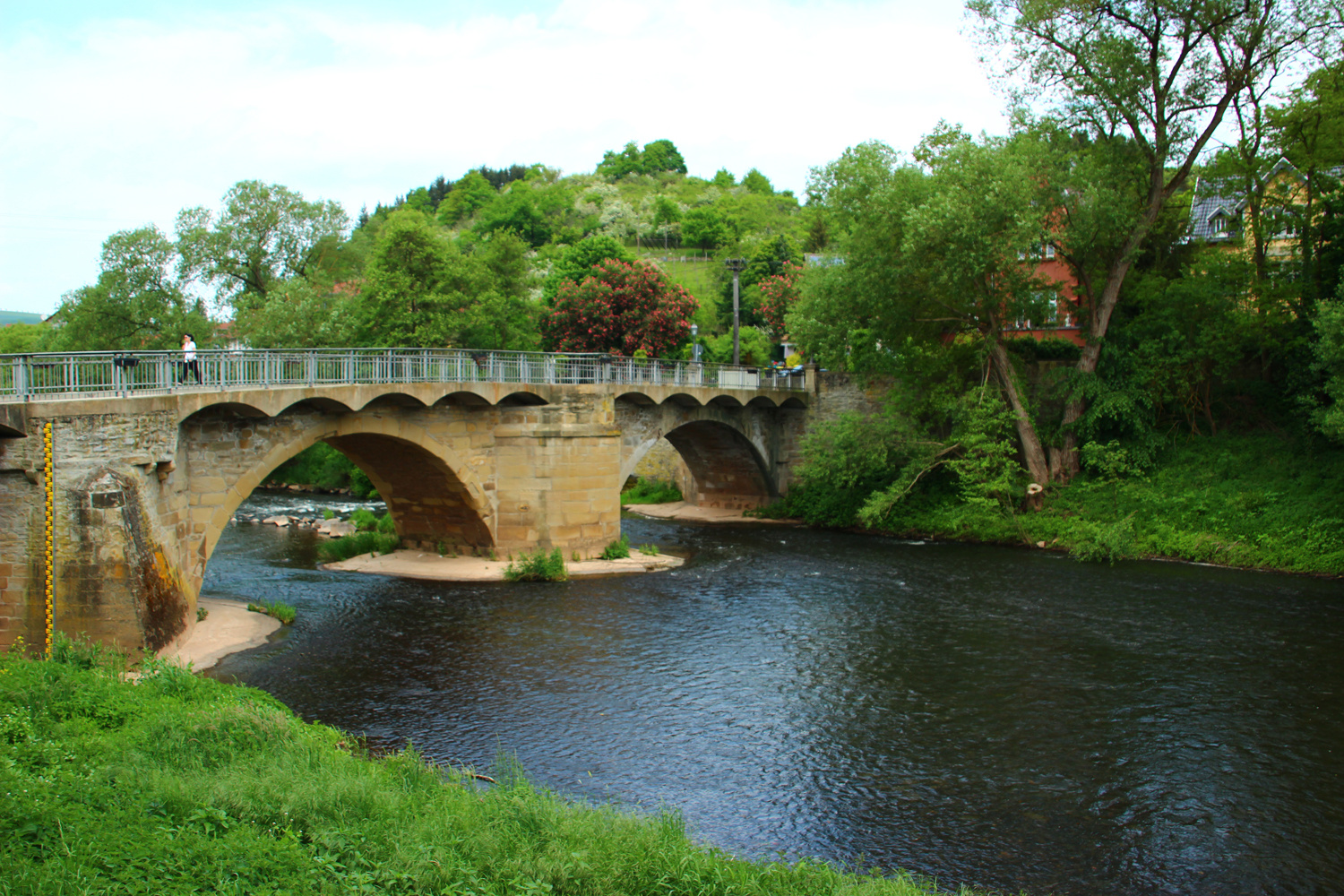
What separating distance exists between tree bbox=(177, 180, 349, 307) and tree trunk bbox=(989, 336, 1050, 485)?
97.2ft

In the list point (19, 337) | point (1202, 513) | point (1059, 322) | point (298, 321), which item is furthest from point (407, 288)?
point (19, 337)

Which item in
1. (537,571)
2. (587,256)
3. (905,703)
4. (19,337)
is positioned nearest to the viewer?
(905,703)

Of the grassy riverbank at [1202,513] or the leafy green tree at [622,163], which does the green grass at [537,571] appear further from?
the leafy green tree at [622,163]

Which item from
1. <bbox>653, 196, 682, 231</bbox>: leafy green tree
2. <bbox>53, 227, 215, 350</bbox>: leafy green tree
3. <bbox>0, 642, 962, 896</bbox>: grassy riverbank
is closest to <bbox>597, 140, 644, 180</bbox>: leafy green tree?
<bbox>653, 196, 682, 231</bbox>: leafy green tree

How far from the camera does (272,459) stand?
20906 mm

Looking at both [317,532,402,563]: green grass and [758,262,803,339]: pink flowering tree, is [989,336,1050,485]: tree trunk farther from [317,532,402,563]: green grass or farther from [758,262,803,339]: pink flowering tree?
[758,262,803,339]: pink flowering tree

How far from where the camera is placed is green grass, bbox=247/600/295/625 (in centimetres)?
2097

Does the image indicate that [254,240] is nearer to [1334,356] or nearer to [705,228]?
[1334,356]

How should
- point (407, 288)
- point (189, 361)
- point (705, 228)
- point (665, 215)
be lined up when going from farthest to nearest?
1. point (665, 215)
2. point (705, 228)
3. point (407, 288)
4. point (189, 361)

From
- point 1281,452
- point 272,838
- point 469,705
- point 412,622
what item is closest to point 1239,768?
point 469,705

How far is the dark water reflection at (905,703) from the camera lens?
36.9 feet

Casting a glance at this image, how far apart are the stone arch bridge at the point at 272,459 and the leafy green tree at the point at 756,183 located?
11831 cm

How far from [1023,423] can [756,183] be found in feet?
420

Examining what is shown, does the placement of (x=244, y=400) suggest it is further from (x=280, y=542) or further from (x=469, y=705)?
(x=280, y=542)
